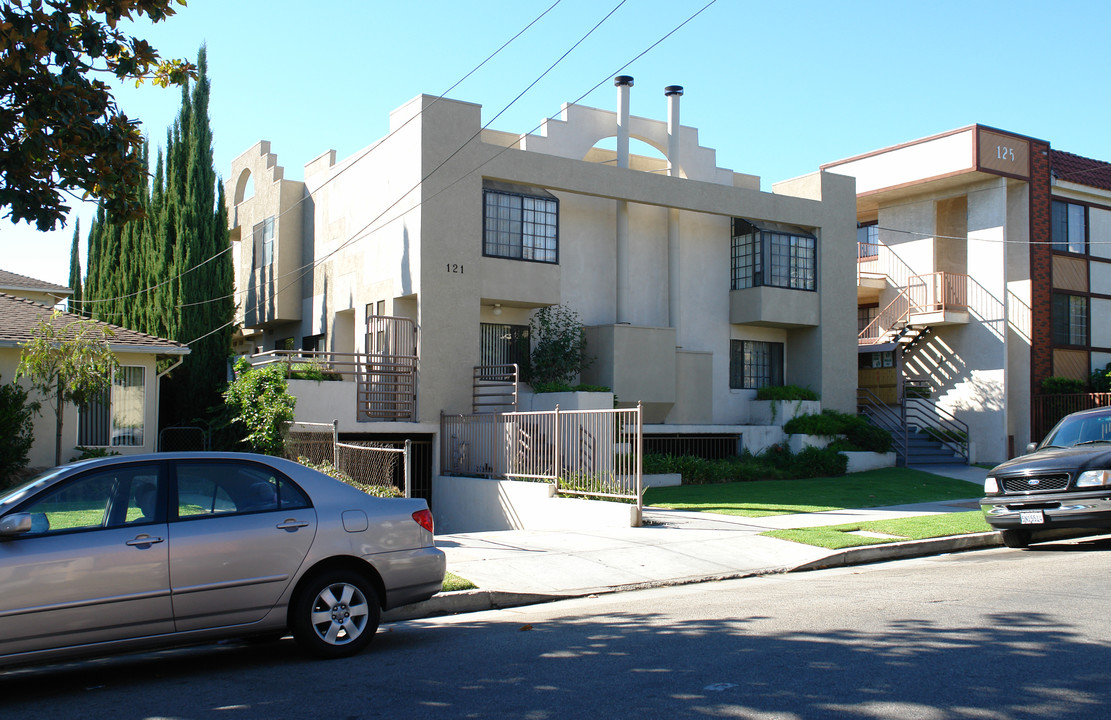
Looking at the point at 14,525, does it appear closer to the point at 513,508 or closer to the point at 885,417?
the point at 513,508

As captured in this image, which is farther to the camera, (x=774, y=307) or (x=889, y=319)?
(x=889, y=319)

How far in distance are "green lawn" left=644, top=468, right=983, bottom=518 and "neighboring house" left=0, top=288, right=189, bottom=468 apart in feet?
34.8

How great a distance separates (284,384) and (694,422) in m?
10.8

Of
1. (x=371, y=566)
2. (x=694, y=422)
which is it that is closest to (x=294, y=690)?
(x=371, y=566)

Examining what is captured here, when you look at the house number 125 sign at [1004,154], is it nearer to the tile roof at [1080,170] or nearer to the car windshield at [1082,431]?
the tile roof at [1080,170]

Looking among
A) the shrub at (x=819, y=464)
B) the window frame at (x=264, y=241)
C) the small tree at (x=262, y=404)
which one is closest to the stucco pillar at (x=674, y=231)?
the shrub at (x=819, y=464)

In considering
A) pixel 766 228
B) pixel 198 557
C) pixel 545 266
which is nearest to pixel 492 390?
pixel 545 266

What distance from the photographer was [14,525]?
6.13m

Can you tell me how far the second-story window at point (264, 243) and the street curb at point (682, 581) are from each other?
20.8 m

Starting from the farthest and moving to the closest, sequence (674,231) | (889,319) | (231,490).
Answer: (889,319) < (674,231) < (231,490)

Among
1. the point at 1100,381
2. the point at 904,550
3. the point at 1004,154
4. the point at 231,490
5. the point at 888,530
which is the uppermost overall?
the point at 1004,154

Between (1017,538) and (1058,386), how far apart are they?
18270 mm

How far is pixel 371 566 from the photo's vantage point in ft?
24.2

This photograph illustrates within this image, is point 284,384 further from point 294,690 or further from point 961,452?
point 961,452
